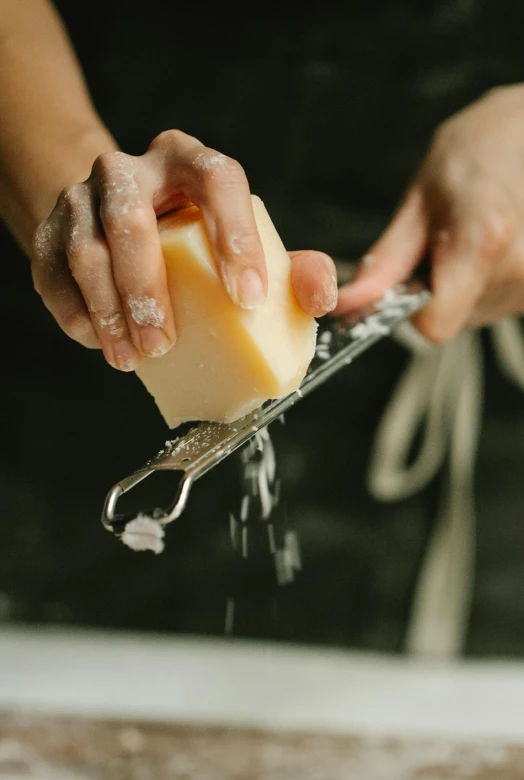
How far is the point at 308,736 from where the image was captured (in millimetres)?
740

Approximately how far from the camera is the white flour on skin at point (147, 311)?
1.10ft

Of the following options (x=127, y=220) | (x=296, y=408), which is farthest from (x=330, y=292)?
(x=296, y=408)

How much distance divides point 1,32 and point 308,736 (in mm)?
715

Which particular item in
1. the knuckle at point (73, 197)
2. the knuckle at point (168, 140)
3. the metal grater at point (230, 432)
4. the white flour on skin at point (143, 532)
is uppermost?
the knuckle at point (168, 140)

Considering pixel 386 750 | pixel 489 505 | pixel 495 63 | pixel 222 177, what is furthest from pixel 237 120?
pixel 386 750

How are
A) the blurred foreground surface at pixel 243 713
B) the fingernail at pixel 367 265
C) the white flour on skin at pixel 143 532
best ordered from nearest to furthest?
the white flour on skin at pixel 143 532, the fingernail at pixel 367 265, the blurred foreground surface at pixel 243 713

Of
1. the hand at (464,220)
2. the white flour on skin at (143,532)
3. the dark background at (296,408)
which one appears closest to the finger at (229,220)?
the white flour on skin at (143,532)

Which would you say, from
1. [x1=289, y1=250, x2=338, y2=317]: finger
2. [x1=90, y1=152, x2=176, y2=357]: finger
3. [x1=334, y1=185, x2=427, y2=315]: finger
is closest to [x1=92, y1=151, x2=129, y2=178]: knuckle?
[x1=90, y1=152, x2=176, y2=357]: finger

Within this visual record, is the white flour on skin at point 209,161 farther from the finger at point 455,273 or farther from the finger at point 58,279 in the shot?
the finger at point 455,273

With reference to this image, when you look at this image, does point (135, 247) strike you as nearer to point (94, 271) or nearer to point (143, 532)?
point (94, 271)

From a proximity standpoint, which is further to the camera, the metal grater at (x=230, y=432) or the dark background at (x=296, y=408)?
the dark background at (x=296, y=408)

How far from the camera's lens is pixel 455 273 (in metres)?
0.61

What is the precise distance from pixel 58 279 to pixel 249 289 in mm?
103

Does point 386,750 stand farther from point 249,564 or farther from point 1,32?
point 1,32
